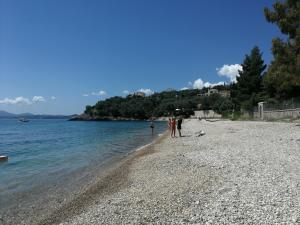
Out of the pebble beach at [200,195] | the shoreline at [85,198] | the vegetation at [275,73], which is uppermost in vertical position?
the vegetation at [275,73]

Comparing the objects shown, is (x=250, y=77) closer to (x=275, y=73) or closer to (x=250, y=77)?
(x=250, y=77)

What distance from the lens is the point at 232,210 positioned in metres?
6.48

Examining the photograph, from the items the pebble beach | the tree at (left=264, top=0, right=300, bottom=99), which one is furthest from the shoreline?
the tree at (left=264, top=0, right=300, bottom=99)

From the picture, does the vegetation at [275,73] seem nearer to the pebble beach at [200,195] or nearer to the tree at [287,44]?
the tree at [287,44]

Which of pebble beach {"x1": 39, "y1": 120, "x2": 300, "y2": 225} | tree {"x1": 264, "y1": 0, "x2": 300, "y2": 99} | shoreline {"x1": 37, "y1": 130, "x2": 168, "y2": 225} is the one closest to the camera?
pebble beach {"x1": 39, "y1": 120, "x2": 300, "y2": 225}

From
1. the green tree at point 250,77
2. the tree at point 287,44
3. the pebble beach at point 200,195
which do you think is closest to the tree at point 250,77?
the green tree at point 250,77

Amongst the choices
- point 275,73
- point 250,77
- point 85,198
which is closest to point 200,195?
point 85,198

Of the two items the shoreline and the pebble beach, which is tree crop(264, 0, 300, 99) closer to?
the pebble beach

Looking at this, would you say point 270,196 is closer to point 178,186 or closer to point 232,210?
point 232,210

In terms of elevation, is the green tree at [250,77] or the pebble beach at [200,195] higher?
the green tree at [250,77]

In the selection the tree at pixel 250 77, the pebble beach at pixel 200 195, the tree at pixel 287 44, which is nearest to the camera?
the pebble beach at pixel 200 195

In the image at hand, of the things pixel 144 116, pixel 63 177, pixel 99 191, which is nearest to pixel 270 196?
pixel 99 191

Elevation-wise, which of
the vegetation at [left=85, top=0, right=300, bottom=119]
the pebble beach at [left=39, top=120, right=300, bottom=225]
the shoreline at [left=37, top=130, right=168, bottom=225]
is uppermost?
the vegetation at [left=85, top=0, right=300, bottom=119]

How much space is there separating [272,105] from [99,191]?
4046 cm
